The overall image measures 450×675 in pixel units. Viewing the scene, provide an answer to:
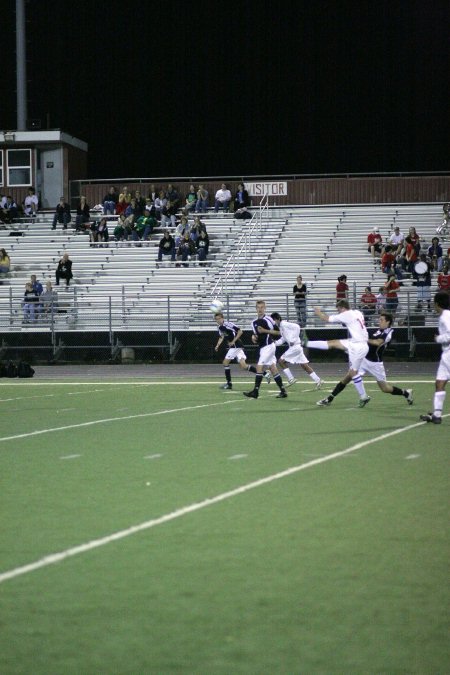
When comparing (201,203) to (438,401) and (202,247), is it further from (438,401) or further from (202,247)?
(438,401)

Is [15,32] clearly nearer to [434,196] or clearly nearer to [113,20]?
[113,20]

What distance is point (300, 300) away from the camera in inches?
1275

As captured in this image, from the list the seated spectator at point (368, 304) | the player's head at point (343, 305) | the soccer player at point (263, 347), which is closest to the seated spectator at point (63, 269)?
the seated spectator at point (368, 304)

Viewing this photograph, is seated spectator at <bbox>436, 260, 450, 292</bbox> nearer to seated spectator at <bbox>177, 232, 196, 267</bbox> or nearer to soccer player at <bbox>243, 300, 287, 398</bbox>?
seated spectator at <bbox>177, 232, 196, 267</bbox>

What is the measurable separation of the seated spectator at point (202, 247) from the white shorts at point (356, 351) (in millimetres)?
18779

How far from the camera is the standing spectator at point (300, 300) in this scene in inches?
1257

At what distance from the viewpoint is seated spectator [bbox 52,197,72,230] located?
132ft

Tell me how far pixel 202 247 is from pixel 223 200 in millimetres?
4738

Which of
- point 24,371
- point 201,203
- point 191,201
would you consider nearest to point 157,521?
point 24,371

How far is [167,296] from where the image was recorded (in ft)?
109

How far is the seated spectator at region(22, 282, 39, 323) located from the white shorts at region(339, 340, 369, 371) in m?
17.0

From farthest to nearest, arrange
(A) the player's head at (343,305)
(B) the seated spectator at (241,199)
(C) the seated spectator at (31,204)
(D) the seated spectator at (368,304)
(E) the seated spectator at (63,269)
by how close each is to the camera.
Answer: (C) the seated spectator at (31,204), (B) the seated spectator at (241,199), (E) the seated spectator at (63,269), (D) the seated spectator at (368,304), (A) the player's head at (343,305)

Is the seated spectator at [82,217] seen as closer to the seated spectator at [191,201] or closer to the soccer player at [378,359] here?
the seated spectator at [191,201]

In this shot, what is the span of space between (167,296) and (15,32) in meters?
15.0
